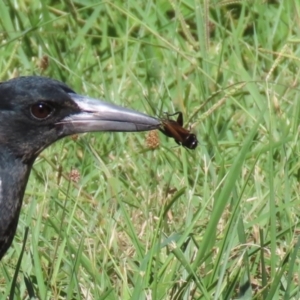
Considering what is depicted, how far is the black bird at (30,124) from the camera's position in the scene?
3.59 meters

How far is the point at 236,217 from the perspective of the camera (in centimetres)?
364

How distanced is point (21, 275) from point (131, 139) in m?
1.05

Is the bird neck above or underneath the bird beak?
underneath

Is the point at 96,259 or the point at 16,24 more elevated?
the point at 16,24

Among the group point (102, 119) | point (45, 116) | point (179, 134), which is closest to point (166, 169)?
point (179, 134)

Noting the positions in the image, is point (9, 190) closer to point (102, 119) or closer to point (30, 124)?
point (30, 124)

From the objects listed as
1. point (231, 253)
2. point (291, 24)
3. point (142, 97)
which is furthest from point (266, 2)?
point (231, 253)

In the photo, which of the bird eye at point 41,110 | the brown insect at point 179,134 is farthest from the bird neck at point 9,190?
the brown insect at point 179,134

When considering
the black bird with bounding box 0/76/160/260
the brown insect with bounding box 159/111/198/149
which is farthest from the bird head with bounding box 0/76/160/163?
the brown insect with bounding box 159/111/198/149

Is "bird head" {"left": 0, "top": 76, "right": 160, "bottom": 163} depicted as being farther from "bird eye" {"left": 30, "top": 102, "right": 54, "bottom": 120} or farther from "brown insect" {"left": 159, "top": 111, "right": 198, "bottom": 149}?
"brown insect" {"left": 159, "top": 111, "right": 198, "bottom": 149}

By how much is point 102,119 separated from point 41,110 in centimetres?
19

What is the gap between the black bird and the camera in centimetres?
359

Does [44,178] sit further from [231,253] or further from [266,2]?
[266,2]

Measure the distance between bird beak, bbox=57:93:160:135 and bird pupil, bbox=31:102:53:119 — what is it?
0.18ft
